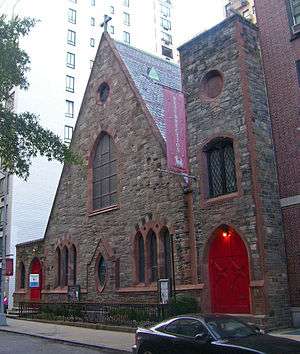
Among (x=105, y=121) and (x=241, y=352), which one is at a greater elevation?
(x=105, y=121)

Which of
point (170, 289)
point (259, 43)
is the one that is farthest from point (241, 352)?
point (259, 43)

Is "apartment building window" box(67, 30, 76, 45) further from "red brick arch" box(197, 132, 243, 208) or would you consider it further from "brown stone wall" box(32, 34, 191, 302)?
"red brick arch" box(197, 132, 243, 208)

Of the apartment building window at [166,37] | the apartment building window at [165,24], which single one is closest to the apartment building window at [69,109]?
the apartment building window at [166,37]

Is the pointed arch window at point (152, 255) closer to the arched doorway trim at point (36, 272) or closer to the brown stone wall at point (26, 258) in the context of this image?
the brown stone wall at point (26, 258)

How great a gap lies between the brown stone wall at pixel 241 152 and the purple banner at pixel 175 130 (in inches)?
17.3

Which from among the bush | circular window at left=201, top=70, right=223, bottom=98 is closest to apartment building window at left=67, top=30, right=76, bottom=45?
circular window at left=201, top=70, right=223, bottom=98

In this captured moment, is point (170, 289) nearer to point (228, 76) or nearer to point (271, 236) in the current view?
point (271, 236)

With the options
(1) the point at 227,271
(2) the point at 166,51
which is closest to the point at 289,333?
(1) the point at 227,271

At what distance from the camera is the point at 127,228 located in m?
23.7

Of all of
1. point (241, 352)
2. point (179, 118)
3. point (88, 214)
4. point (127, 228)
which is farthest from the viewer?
point (88, 214)

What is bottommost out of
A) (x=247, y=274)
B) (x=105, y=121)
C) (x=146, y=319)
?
(x=146, y=319)

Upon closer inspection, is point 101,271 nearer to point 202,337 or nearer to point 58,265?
point 58,265

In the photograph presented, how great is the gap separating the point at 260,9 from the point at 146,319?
44.8 feet

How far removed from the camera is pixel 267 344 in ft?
27.2
